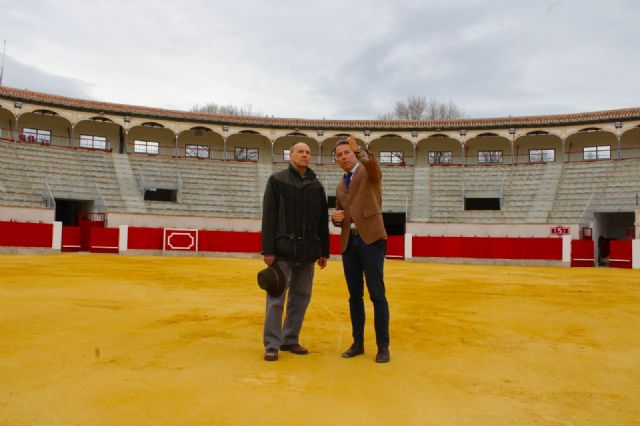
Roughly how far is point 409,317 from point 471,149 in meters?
26.7

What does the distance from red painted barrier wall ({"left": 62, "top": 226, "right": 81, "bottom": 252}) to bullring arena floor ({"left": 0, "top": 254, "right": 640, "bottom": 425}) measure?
14.3 meters

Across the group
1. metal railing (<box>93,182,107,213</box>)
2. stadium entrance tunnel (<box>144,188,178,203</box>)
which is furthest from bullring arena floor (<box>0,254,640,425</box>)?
stadium entrance tunnel (<box>144,188,178,203</box>)

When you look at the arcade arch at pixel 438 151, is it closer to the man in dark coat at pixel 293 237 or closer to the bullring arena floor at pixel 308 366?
the bullring arena floor at pixel 308 366

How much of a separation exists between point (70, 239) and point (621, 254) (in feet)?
71.6

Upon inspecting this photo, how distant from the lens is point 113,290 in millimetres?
7199

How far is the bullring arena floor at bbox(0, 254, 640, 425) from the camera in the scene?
2.44m

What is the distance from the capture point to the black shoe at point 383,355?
349 cm

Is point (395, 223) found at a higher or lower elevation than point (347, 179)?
lower

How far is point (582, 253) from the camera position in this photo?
1870 cm

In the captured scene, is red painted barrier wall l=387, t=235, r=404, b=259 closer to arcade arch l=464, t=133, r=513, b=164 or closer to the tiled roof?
the tiled roof

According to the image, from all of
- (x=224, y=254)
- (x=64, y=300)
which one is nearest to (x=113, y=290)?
(x=64, y=300)

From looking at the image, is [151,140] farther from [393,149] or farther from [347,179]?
[347,179]

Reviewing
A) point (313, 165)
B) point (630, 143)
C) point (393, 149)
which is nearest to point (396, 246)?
point (313, 165)

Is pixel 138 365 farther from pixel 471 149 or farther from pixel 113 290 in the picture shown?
pixel 471 149
